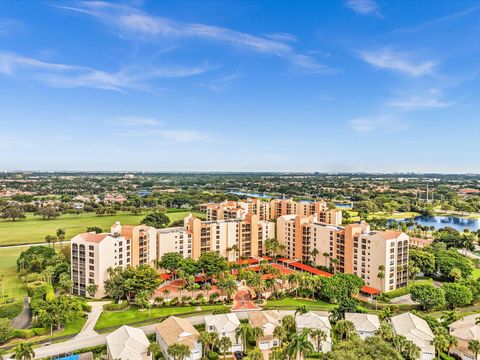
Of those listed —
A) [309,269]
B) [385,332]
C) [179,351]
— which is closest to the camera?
[179,351]

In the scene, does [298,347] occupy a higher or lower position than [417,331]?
higher

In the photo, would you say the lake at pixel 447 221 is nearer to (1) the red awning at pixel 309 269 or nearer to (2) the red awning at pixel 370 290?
(1) the red awning at pixel 309 269

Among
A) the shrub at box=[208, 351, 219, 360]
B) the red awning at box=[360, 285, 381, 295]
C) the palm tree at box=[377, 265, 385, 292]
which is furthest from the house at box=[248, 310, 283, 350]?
the palm tree at box=[377, 265, 385, 292]

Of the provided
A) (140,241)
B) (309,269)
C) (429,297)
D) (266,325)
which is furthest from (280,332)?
(140,241)

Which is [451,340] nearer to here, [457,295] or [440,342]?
[440,342]

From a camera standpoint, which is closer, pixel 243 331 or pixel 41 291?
pixel 243 331

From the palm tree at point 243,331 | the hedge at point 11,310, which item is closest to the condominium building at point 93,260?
the hedge at point 11,310
